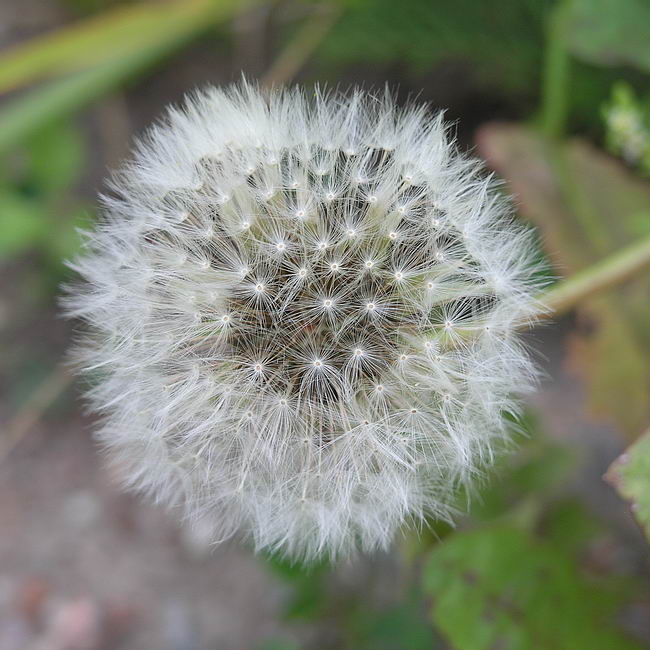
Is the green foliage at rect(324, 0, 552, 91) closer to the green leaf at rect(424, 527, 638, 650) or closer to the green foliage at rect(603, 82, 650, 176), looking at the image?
the green foliage at rect(603, 82, 650, 176)

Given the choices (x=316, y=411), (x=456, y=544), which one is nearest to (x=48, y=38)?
(x=316, y=411)

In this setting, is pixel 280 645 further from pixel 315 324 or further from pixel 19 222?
pixel 19 222

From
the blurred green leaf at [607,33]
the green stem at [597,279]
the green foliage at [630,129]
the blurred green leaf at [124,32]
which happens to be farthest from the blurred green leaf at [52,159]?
the green stem at [597,279]

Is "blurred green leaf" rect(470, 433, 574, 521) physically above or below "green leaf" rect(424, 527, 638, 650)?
above

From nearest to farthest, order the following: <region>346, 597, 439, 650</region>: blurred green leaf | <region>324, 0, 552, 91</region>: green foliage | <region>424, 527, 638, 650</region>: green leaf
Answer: <region>424, 527, 638, 650</region>: green leaf, <region>346, 597, 439, 650</region>: blurred green leaf, <region>324, 0, 552, 91</region>: green foliage

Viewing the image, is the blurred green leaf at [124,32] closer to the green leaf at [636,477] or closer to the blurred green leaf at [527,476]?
the blurred green leaf at [527,476]

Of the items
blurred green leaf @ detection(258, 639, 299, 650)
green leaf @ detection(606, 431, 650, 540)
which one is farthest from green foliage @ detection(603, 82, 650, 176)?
blurred green leaf @ detection(258, 639, 299, 650)
